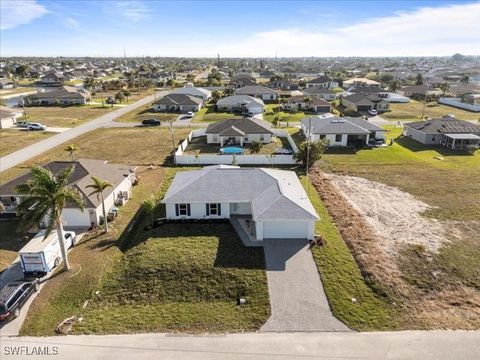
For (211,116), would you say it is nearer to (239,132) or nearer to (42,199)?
(239,132)

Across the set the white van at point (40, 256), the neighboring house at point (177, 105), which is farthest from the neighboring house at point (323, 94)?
the white van at point (40, 256)

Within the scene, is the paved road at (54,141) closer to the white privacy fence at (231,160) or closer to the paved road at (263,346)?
the white privacy fence at (231,160)

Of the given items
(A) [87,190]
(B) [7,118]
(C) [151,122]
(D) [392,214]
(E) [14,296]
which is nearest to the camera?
(E) [14,296]

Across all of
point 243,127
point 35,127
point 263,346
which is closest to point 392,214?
point 263,346

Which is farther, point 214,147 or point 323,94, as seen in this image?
point 323,94

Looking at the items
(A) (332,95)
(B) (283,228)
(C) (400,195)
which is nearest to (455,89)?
(A) (332,95)

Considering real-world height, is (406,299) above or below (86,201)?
below

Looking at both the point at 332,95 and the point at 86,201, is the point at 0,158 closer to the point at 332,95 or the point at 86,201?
the point at 86,201
